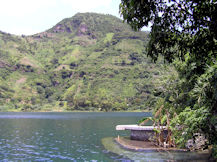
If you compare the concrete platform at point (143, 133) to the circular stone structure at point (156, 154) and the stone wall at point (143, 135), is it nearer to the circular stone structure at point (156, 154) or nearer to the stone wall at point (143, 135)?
the stone wall at point (143, 135)

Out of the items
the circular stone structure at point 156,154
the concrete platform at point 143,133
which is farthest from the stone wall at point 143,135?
the circular stone structure at point 156,154

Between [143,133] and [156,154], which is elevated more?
[143,133]

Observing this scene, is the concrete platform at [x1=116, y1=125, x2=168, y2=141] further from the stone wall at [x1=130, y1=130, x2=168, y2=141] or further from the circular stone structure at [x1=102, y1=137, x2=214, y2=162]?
the circular stone structure at [x1=102, y1=137, x2=214, y2=162]

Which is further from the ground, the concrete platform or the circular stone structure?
the concrete platform

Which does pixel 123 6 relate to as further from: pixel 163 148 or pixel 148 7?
pixel 163 148

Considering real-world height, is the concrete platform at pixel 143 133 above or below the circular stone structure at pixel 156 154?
above

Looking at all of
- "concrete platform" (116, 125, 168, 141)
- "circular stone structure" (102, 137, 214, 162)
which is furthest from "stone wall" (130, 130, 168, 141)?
"circular stone structure" (102, 137, 214, 162)

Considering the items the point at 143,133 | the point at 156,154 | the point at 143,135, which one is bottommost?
the point at 156,154

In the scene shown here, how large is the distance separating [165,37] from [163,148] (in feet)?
64.7

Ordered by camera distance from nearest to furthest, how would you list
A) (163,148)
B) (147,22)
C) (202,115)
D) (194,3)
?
(194,3)
(147,22)
(202,115)
(163,148)

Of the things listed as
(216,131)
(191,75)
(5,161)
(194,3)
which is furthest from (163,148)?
(194,3)

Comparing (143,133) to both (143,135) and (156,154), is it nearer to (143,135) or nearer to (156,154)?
(143,135)

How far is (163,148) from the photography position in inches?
1085

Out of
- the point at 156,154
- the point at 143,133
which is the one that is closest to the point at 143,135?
the point at 143,133
